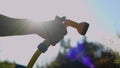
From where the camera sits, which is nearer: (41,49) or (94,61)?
(41,49)

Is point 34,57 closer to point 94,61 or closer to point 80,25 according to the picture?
point 80,25

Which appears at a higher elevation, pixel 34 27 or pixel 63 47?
pixel 34 27

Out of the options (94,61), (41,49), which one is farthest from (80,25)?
(94,61)

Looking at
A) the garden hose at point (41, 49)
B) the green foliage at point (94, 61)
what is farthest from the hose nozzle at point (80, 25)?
the green foliage at point (94, 61)

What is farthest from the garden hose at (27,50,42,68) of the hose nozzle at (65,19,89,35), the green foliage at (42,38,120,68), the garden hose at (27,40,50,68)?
the green foliage at (42,38,120,68)

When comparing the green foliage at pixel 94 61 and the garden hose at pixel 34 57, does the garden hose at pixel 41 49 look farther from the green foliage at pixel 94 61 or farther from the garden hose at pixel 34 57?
the green foliage at pixel 94 61

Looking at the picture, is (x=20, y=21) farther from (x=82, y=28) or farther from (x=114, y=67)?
(x=114, y=67)

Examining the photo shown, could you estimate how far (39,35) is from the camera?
2.45m

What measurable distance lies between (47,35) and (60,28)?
11cm

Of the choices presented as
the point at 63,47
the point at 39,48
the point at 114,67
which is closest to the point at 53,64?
the point at 63,47

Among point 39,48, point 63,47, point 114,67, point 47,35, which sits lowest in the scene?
point 63,47

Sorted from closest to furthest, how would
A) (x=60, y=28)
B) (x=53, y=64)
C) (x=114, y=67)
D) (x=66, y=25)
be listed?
1. (x=60, y=28)
2. (x=66, y=25)
3. (x=114, y=67)
4. (x=53, y=64)

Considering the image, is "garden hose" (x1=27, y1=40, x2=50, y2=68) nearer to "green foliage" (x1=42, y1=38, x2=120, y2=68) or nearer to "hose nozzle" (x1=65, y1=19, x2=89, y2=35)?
"hose nozzle" (x1=65, y1=19, x2=89, y2=35)

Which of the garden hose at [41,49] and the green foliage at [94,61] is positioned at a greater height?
the garden hose at [41,49]
